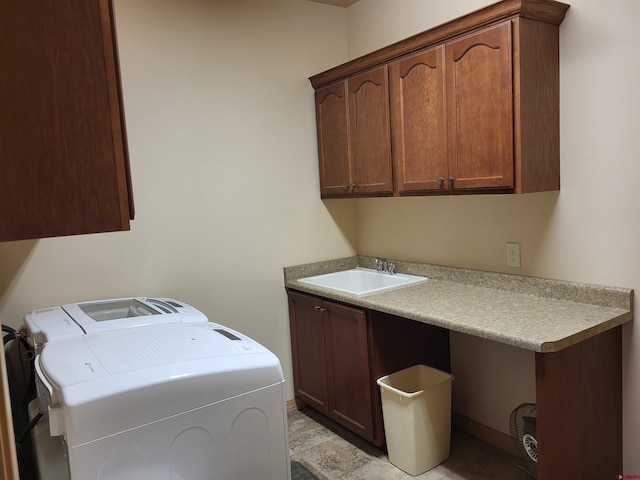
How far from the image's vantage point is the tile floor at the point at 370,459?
2.38m

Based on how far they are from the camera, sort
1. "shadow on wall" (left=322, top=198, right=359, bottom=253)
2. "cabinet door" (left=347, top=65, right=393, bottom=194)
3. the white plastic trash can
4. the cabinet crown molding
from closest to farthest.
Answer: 1. the cabinet crown molding
2. the white plastic trash can
3. "cabinet door" (left=347, top=65, right=393, bottom=194)
4. "shadow on wall" (left=322, top=198, right=359, bottom=253)

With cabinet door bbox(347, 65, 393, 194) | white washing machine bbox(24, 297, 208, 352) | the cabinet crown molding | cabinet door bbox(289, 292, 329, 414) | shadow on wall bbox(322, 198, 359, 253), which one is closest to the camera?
white washing machine bbox(24, 297, 208, 352)

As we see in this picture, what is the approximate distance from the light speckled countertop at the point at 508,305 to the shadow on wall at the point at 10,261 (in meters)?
1.46

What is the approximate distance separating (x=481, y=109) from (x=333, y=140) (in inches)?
43.7

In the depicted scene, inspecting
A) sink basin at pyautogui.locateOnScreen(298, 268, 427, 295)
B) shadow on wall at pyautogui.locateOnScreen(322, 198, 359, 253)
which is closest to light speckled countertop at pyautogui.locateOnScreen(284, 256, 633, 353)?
sink basin at pyautogui.locateOnScreen(298, 268, 427, 295)

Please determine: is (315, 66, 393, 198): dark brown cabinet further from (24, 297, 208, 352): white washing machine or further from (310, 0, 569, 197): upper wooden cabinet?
(24, 297, 208, 352): white washing machine

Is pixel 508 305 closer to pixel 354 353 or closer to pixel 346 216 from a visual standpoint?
pixel 354 353

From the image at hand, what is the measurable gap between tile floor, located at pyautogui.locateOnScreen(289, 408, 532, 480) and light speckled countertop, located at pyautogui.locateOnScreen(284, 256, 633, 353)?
82 cm

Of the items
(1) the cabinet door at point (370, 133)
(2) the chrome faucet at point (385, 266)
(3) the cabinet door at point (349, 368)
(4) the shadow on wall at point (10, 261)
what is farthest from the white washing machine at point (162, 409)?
(2) the chrome faucet at point (385, 266)

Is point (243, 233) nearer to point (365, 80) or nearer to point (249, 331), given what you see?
point (249, 331)

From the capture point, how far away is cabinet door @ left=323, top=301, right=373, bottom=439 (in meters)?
2.54

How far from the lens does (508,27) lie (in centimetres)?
198

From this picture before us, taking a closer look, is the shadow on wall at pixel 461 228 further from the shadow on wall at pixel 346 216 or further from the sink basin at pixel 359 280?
the sink basin at pixel 359 280

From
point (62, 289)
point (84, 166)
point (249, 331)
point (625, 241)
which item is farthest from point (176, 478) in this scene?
point (625, 241)
